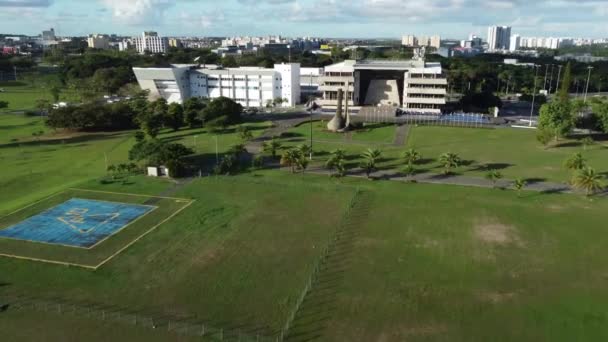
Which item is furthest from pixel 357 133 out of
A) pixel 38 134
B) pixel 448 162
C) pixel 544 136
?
pixel 38 134

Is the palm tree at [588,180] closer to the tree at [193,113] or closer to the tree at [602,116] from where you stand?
the tree at [602,116]

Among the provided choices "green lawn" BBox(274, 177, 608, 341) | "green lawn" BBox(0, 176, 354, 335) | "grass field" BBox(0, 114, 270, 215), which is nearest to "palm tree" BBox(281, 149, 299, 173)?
"green lawn" BBox(0, 176, 354, 335)

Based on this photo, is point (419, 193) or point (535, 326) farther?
point (419, 193)

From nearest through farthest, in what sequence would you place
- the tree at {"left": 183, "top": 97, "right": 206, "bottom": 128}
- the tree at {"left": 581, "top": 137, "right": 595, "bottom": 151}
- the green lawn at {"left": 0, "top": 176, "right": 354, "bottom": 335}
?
the green lawn at {"left": 0, "top": 176, "right": 354, "bottom": 335} < the tree at {"left": 581, "top": 137, "right": 595, "bottom": 151} < the tree at {"left": 183, "top": 97, "right": 206, "bottom": 128}

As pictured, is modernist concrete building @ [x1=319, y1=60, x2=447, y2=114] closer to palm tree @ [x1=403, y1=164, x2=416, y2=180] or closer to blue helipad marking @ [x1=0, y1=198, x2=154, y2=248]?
palm tree @ [x1=403, y1=164, x2=416, y2=180]

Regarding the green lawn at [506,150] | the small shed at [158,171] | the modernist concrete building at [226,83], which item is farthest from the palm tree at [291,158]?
the modernist concrete building at [226,83]

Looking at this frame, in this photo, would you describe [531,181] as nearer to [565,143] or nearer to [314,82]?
[565,143]

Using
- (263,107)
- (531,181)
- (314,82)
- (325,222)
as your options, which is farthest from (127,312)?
(314,82)
